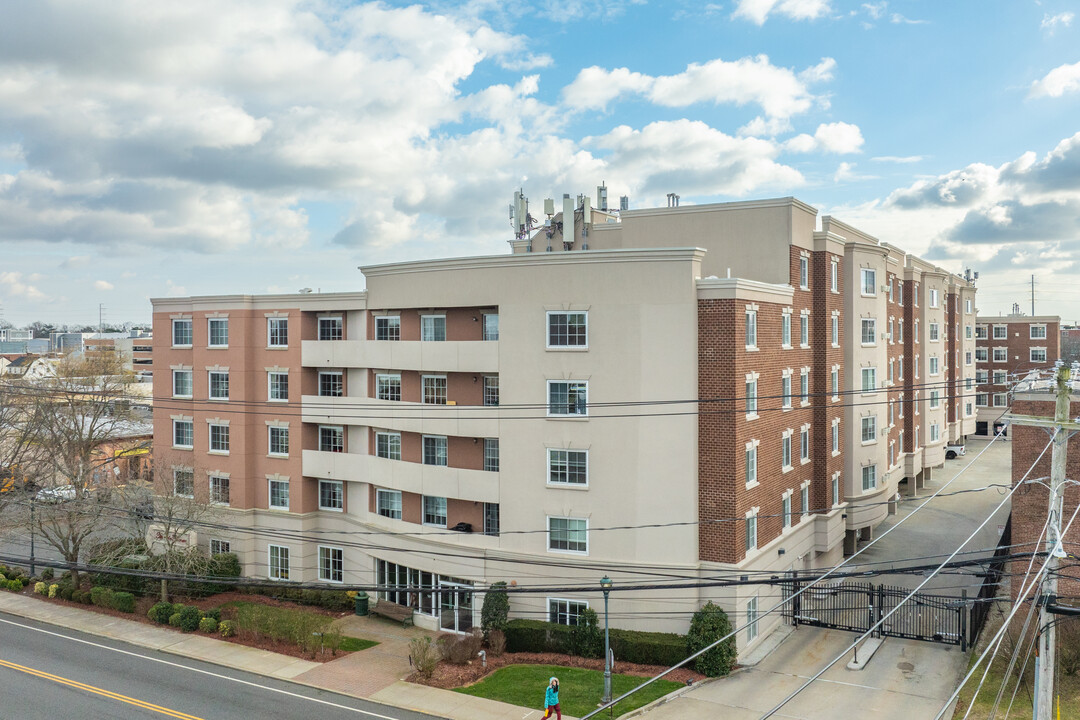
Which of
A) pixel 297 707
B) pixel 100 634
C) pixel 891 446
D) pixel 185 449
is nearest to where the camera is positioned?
pixel 297 707

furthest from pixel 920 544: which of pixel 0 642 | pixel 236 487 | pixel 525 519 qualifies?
pixel 0 642

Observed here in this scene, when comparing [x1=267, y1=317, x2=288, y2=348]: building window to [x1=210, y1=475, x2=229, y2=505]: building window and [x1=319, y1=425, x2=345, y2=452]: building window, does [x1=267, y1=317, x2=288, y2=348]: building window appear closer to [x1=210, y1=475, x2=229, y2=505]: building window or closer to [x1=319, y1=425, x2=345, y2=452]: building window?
[x1=319, y1=425, x2=345, y2=452]: building window

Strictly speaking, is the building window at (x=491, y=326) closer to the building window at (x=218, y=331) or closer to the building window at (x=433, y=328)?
the building window at (x=433, y=328)

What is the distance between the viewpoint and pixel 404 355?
33188 mm

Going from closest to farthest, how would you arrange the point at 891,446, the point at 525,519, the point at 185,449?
the point at 525,519 < the point at 185,449 < the point at 891,446

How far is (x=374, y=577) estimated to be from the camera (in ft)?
114

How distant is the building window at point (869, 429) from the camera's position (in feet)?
130

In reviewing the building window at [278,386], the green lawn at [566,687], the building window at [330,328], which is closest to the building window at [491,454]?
the green lawn at [566,687]

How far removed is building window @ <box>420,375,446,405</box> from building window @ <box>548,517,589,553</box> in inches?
288

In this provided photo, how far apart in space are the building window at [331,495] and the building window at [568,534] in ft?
40.5

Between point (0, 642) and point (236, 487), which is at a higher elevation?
point (236, 487)

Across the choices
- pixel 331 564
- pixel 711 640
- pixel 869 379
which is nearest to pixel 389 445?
pixel 331 564

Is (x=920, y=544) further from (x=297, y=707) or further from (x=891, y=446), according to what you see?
(x=297, y=707)

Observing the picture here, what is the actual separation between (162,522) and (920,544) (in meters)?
37.9
